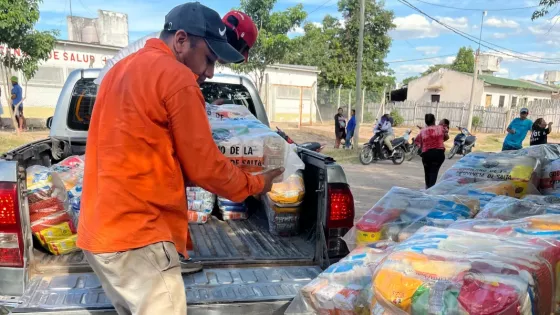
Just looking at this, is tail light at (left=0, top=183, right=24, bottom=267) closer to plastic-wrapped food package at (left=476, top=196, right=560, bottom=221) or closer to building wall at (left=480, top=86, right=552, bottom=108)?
plastic-wrapped food package at (left=476, top=196, right=560, bottom=221)

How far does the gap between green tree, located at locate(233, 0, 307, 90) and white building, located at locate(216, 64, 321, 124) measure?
145 inches

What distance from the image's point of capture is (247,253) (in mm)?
2832

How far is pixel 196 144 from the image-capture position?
1.50m

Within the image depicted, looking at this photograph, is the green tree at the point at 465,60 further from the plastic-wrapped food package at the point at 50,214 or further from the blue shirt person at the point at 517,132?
the plastic-wrapped food package at the point at 50,214

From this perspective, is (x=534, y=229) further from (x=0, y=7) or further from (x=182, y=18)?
(x=0, y=7)

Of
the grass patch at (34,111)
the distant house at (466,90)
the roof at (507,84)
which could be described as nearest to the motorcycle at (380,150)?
the grass patch at (34,111)

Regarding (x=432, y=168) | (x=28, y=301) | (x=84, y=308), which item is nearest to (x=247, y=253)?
(x=84, y=308)

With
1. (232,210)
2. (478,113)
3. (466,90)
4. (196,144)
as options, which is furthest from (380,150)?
(466,90)

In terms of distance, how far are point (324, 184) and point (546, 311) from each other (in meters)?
1.26

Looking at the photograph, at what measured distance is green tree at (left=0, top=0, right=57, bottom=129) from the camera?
→ 11500 mm

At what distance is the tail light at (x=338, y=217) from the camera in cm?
254

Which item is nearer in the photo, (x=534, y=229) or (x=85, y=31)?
(x=534, y=229)

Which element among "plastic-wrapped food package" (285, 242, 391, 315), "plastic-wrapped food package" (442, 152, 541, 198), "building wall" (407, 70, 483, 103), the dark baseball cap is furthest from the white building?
the dark baseball cap

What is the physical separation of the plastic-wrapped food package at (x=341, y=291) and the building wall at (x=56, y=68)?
17525 mm
